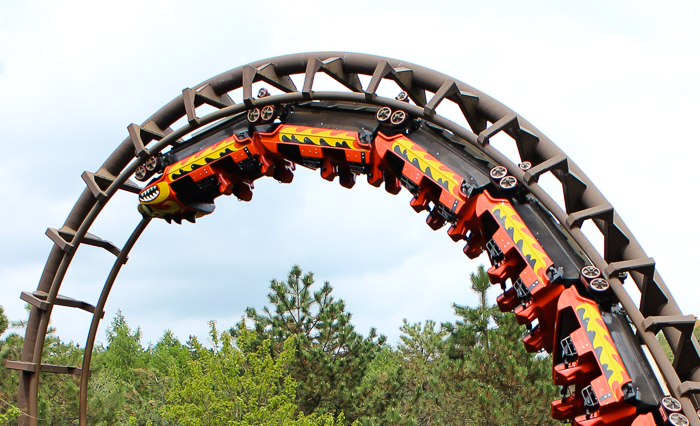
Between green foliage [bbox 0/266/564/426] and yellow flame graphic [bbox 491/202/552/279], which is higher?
green foliage [bbox 0/266/564/426]

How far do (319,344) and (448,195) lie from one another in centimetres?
1480

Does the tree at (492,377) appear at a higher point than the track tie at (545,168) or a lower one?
higher

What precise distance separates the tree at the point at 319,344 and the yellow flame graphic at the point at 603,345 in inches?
528

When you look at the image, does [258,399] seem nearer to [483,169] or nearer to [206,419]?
[206,419]

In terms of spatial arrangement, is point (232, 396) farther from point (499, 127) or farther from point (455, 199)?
point (499, 127)

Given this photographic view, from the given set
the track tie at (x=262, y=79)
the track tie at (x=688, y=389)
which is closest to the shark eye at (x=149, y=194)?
the track tie at (x=262, y=79)

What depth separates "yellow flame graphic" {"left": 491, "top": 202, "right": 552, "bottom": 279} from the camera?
20.5 feet

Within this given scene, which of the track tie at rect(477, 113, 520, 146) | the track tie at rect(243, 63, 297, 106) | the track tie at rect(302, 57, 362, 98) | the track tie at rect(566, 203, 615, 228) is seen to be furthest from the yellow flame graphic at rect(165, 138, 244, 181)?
the track tie at rect(566, 203, 615, 228)

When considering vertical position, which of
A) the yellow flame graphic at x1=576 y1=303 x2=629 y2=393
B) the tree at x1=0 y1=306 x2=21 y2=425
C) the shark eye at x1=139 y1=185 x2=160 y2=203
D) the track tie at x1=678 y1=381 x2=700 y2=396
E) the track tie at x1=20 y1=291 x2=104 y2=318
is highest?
the tree at x1=0 y1=306 x2=21 y2=425

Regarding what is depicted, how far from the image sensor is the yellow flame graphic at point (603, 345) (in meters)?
5.64

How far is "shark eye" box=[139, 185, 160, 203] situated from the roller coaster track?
16 mm

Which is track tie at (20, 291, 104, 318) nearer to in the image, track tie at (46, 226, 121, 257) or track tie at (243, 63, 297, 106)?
track tie at (46, 226, 121, 257)

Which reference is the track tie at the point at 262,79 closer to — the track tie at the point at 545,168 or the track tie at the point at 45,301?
the track tie at the point at 545,168

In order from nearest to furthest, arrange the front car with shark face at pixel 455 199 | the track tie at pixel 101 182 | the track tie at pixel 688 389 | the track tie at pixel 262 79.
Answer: the track tie at pixel 688 389
the front car with shark face at pixel 455 199
the track tie at pixel 262 79
the track tie at pixel 101 182
